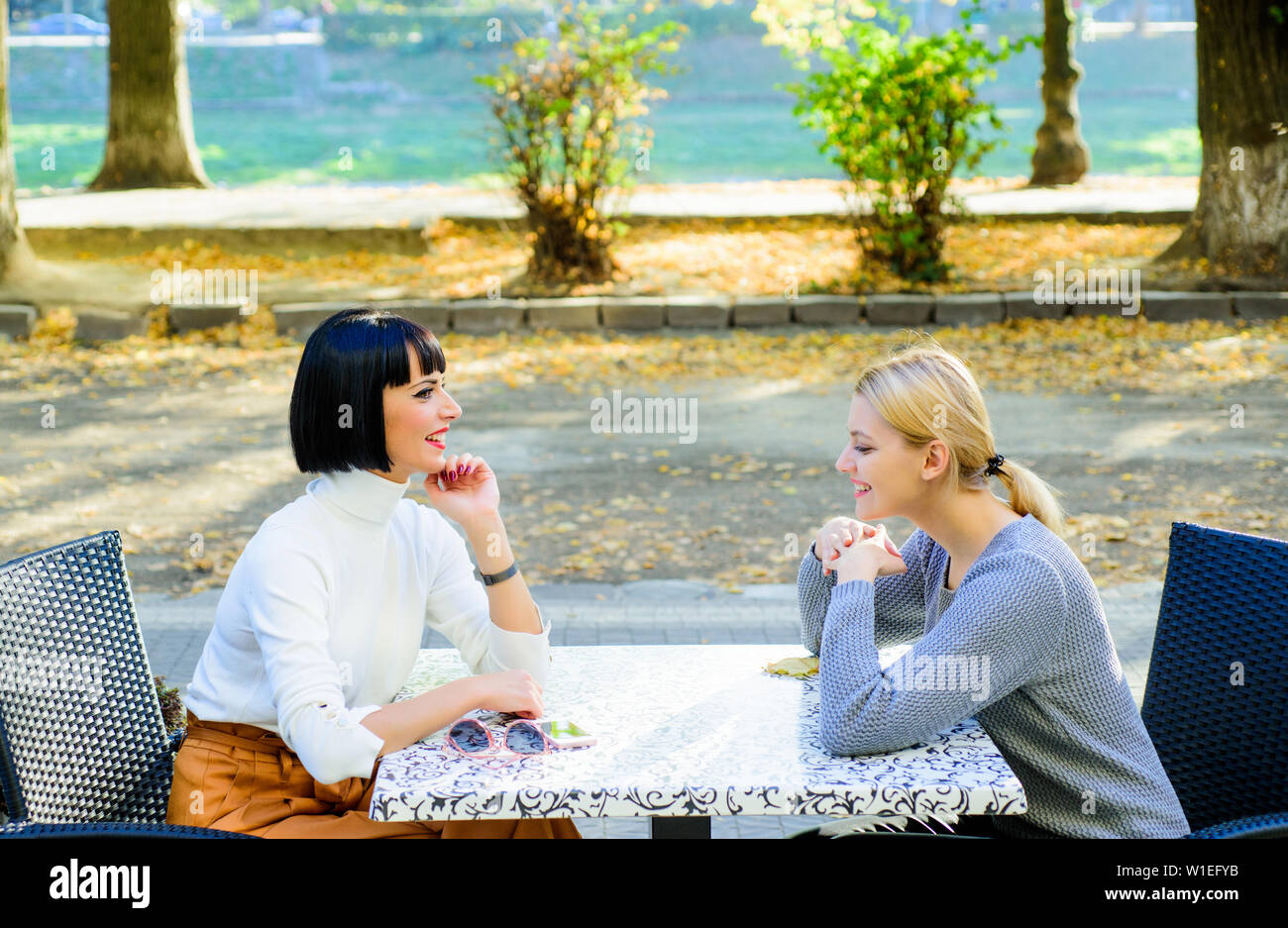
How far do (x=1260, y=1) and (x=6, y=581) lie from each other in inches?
482

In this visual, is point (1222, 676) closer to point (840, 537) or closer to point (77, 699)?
point (840, 537)

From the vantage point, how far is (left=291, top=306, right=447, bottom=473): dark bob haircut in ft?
9.05

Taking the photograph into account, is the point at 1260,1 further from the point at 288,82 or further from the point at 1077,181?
the point at 288,82

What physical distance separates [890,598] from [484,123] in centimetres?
2739

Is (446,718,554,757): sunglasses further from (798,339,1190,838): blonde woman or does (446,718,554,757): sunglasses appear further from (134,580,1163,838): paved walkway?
(134,580,1163,838): paved walkway

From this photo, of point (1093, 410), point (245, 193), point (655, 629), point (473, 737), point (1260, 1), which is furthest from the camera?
point (245, 193)

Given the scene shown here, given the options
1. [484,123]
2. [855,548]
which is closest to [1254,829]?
[855,548]

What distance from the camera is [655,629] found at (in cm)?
581

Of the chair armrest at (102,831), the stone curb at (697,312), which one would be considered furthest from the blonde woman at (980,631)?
the stone curb at (697,312)

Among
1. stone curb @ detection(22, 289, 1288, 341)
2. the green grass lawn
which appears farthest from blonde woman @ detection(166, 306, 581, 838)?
the green grass lawn

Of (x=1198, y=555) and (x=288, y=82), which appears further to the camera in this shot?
(x=288, y=82)

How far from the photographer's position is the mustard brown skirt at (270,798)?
263cm

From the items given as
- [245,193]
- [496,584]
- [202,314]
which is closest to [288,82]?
[245,193]

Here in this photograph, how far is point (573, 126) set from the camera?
12.6 metres
